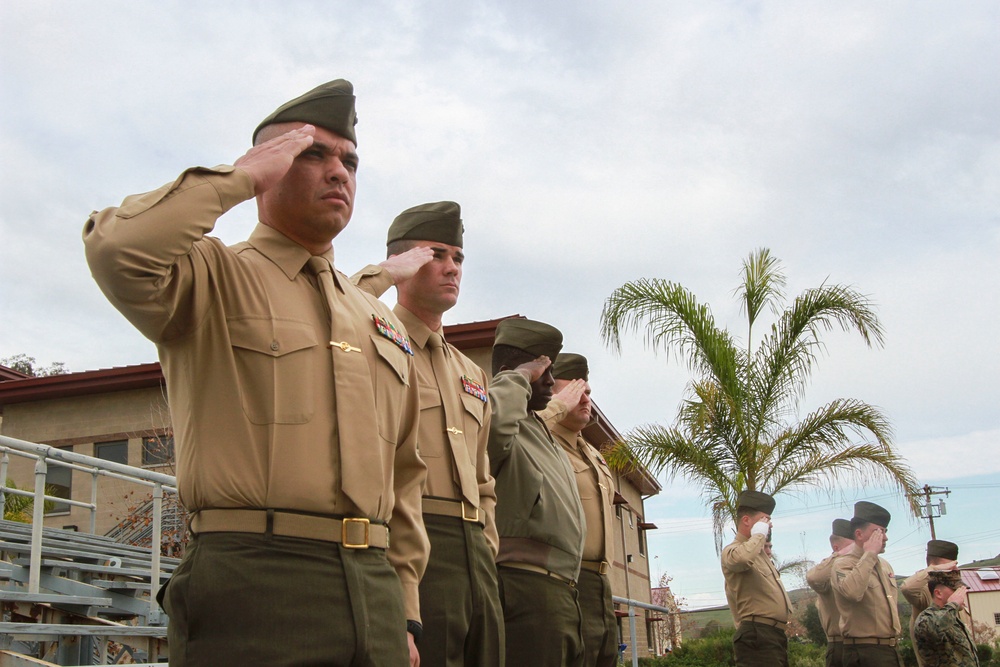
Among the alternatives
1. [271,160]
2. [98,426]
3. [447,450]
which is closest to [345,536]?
[271,160]

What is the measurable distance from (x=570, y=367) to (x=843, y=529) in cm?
660

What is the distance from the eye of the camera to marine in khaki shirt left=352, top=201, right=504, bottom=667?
12.6 ft

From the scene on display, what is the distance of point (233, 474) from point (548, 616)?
2.92 metres

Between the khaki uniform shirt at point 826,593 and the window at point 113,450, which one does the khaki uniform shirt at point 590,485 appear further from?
the window at point 113,450

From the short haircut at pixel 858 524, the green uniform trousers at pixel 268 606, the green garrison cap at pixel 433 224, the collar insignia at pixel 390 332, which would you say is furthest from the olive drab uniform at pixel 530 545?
the short haircut at pixel 858 524

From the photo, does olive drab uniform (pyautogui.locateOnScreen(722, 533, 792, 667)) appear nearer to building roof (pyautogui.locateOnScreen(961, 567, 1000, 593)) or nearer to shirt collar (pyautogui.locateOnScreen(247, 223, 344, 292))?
shirt collar (pyautogui.locateOnScreen(247, 223, 344, 292))

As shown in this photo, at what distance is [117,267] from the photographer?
226cm

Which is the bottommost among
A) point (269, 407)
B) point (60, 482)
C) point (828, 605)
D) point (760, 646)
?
point (760, 646)

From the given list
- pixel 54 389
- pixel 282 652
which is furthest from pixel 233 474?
pixel 54 389

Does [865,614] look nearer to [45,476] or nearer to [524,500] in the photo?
[524,500]

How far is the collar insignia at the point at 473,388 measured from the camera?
441 centimetres

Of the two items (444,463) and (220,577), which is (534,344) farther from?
(220,577)

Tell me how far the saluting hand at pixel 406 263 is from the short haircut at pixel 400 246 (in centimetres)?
26

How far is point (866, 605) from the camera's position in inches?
415
